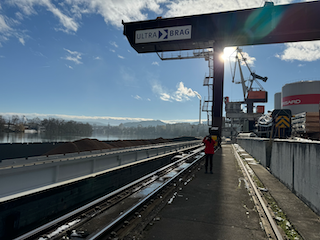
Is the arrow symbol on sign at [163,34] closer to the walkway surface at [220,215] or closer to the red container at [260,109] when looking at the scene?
the walkway surface at [220,215]

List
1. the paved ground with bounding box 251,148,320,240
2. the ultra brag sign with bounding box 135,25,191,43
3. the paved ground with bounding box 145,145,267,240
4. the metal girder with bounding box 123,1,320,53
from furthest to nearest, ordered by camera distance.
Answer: the ultra brag sign with bounding box 135,25,191,43 → the metal girder with bounding box 123,1,320,53 → the paved ground with bounding box 251,148,320,240 → the paved ground with bounding box 145,145,267,240

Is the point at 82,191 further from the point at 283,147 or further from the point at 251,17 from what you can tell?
the point at 251,17

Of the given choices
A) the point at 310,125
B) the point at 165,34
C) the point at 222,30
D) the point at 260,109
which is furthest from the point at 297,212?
the point at 260,109

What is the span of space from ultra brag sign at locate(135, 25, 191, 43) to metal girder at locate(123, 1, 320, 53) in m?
0.28

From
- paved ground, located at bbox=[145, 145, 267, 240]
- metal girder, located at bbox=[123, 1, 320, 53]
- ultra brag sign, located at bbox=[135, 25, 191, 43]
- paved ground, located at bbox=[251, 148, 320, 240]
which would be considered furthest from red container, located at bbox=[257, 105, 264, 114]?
paved ground, located at bbox=[145, 145, 267, 240]

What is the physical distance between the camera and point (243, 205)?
17.6 feet

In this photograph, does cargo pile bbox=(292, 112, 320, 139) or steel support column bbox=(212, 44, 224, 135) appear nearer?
cargo pile bbox=(292, 112, 320, 139)

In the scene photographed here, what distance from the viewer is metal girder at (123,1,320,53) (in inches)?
610

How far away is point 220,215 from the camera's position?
4676mm

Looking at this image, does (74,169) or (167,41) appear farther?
(167,41)

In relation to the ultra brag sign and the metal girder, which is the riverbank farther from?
the ultra brag sign

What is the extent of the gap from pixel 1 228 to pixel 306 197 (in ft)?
25.4

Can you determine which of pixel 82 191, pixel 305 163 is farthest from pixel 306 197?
pixel 82 191

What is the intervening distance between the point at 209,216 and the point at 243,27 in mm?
17455
